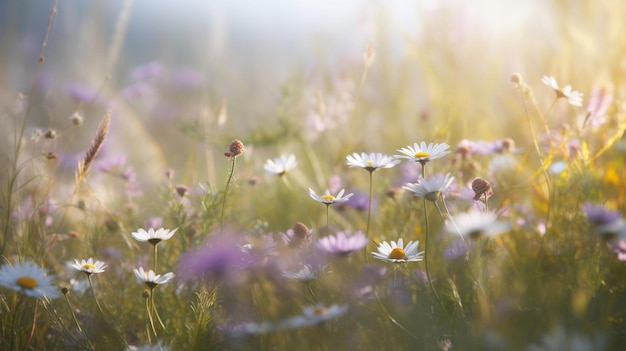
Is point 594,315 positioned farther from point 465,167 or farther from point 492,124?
point 492,124

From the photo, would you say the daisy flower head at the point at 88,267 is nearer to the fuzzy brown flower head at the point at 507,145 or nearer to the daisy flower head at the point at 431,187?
the daisy flower head at the point at 431,187

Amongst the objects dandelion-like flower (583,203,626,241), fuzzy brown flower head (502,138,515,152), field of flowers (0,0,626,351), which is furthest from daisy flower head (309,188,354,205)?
fuzzy brown flower head (502,138,515,152)

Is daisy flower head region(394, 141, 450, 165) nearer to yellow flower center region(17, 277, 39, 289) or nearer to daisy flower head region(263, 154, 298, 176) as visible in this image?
daisy flower head region(263, 154, 298, 176)

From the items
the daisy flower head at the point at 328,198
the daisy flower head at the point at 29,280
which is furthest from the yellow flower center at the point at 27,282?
the daisy flower head at the point at 328,198

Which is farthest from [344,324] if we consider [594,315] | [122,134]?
[122,134]

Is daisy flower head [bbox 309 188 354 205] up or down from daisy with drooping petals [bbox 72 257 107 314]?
up

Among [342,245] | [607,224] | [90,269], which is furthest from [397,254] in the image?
[90,269]

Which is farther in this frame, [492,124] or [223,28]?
[223,28]
